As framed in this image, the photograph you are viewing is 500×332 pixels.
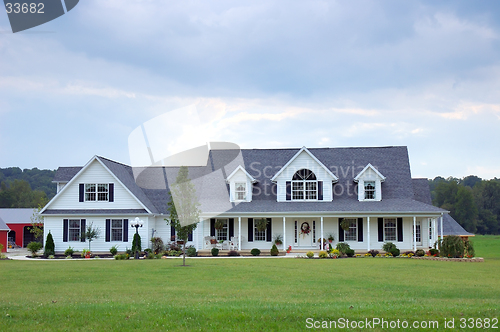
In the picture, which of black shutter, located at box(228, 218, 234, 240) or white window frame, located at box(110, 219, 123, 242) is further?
black shutter, located at box(228, 218, 234, 240)

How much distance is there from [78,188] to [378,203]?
20.1 m

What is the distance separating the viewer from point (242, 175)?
3406cm

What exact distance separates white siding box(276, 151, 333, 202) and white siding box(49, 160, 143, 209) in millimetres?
9725

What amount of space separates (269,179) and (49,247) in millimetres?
15563

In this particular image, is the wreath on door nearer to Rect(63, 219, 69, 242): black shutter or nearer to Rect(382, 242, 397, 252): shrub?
Rect(382, 242, 397, 252): shrub

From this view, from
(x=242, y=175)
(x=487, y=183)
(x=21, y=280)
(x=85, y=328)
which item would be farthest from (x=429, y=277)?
(x=487, y=183)

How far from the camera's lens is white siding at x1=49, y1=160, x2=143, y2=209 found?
3231 centimetres

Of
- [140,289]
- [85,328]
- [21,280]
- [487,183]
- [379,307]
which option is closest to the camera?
[85,328]

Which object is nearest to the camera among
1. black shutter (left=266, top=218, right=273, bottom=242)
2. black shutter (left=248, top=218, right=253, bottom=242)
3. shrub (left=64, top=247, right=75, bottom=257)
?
shrub (left=64, top=247, right=75, bottom=257)

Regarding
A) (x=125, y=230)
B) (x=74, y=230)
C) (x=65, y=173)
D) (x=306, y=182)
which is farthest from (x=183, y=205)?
(x=65, y=173)

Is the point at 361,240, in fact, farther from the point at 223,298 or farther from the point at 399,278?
the point at 223,298

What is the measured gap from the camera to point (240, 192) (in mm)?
34219

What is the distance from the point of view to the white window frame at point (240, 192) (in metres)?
34.2

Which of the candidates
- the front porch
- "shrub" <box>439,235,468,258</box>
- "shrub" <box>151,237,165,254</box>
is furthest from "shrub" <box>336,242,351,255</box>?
"shrub" <box>151,237,165,254</box>
